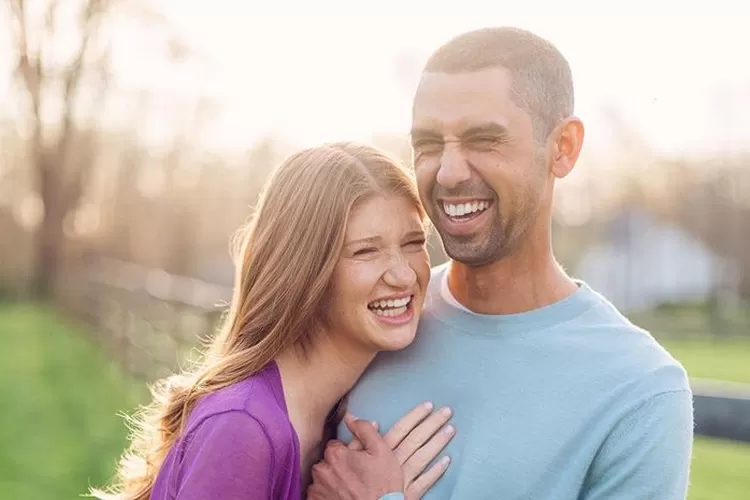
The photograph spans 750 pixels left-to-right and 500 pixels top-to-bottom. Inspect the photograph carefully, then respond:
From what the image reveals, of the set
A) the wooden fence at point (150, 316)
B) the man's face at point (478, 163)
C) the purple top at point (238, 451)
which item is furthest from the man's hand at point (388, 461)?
the wooden fence at point (150, 316)

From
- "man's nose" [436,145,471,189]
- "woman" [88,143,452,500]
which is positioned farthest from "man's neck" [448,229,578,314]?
"man's nose" [436,145,471,189]

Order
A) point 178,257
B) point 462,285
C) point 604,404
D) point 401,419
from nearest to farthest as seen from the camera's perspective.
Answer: point 604,404 < point 401,419 < point 462,285 < point 178,257

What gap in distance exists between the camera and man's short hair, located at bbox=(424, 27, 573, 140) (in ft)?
8.89

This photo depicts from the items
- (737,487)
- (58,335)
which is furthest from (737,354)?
(737,487)

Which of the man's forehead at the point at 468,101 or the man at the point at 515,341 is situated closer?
the man at the point at 515,341

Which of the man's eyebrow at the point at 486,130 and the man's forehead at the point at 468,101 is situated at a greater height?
the man's forehead at the point at 468,101

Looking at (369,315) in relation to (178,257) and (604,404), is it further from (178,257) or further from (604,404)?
(178,257)

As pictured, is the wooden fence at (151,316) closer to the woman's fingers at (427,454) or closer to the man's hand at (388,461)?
the man's hand at (388,461)

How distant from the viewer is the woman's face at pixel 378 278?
2764 millimetres

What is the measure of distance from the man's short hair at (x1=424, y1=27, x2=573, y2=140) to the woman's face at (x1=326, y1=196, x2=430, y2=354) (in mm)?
412

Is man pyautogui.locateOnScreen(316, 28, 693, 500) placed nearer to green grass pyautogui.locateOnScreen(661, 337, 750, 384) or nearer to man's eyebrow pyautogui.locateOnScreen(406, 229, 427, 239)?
man's eyebrow pyautogui.locateOnScreen(406, 229, 427, 239)

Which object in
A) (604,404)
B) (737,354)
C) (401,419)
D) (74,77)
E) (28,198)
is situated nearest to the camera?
(604,404)

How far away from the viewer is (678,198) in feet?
153

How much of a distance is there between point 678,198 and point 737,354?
2351cm
